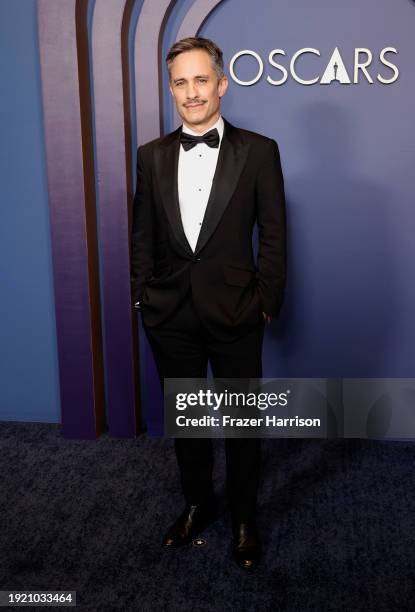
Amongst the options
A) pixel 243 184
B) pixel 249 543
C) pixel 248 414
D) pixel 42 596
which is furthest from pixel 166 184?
pixel 42 596

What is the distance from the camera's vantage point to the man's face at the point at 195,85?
85.2 inches

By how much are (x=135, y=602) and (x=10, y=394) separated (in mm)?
1905

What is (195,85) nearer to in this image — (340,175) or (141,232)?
(141,232)

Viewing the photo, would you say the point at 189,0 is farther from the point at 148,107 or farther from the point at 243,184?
the point at 243,184

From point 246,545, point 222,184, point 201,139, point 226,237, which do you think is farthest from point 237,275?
point 246,545

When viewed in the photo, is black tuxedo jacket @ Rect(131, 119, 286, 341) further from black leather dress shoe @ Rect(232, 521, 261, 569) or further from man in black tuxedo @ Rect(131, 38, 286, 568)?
black leather dress shoe @ Rect(232, 521, 261, 569)

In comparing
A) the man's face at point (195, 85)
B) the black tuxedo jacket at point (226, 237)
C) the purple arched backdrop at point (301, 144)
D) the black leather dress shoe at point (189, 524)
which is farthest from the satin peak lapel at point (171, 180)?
the black leather dress shoe at point (189, 524)

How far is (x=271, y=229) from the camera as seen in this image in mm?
2283

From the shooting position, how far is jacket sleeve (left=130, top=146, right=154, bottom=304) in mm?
2379

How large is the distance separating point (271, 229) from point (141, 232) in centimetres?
53

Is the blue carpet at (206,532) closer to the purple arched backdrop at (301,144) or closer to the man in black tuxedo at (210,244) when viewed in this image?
the man in black tuxedo at (210,244)

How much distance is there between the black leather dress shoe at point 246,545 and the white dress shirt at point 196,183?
1.15 m

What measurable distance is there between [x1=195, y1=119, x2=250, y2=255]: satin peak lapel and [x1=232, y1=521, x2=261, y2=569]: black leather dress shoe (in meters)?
1.15

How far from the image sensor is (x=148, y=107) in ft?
10.3
